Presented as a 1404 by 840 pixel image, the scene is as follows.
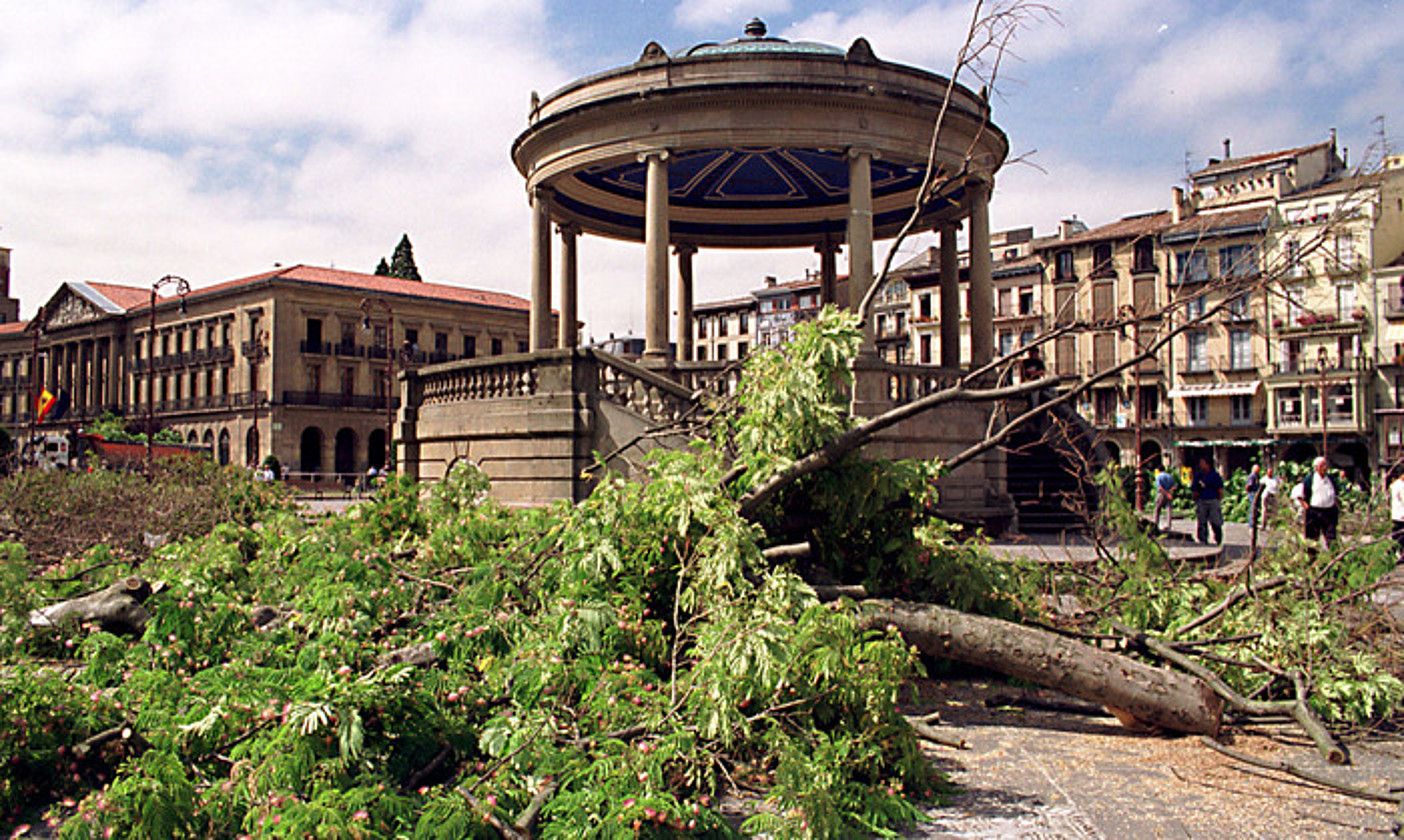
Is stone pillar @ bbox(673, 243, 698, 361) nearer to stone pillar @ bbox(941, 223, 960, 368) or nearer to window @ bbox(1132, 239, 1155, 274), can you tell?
stone pillar @ bbox(941, 223, 960, 368)

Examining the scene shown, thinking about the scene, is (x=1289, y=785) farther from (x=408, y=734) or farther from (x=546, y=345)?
(x=546, y=345)

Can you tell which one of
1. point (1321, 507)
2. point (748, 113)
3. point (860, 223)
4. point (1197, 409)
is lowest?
point (1321, 507)

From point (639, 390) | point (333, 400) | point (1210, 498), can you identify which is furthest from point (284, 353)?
point (1210, 498)

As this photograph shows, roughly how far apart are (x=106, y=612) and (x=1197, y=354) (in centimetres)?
6996

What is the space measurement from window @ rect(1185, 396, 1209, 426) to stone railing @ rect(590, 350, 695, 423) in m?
60.5

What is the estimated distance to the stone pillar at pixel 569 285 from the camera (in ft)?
73.5

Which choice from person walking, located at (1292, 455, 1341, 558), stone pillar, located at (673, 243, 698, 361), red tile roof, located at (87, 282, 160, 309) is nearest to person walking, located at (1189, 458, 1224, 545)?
person walking, located at (1292, 455, 1341, 558)

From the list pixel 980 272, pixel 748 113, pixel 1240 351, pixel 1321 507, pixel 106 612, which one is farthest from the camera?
pixel 1240 351

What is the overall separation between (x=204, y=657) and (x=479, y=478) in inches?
145

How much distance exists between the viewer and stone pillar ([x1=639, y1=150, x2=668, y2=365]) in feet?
59.4

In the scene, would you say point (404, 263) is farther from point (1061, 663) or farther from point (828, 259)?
point (1061, 663)

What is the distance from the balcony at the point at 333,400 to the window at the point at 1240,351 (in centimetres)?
5835

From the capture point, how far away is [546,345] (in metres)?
20.3

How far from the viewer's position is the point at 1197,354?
67.7 meters
